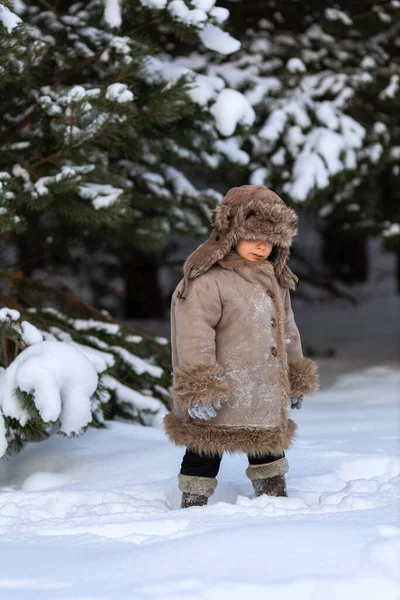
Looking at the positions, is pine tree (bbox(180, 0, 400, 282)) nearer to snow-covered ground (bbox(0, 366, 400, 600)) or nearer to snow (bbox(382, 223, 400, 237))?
snow (bbox(382, 223, 400, 237))

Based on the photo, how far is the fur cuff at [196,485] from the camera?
333 centimetres

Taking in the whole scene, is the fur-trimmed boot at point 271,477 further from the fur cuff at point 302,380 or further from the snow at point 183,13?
the snow at point 183,13

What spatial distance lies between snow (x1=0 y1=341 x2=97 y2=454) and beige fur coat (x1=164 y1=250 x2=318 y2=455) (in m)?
0.57

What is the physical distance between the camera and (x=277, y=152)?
5.94 m

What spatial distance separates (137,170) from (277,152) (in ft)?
3.65

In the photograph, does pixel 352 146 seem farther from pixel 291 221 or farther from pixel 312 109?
pixel 291 221

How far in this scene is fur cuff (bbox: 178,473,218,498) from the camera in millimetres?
3332

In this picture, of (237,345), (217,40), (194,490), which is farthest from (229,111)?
(194,490)

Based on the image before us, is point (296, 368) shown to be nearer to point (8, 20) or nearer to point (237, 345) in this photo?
point (237, 345)

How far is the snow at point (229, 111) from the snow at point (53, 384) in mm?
1784

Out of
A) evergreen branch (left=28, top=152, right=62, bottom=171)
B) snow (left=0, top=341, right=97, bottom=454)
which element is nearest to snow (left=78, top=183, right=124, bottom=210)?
evergreen branch (left=28, top=152, right=62, bottom=171)

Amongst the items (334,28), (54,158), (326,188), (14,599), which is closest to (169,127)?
(54,158)

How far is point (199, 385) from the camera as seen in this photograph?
123 inches

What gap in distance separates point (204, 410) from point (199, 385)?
0.11m
